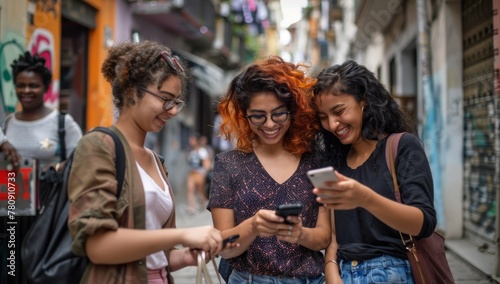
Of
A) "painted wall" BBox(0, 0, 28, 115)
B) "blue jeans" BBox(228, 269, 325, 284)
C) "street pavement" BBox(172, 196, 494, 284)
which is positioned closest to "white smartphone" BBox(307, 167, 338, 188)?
"blue jeans" BBox(228, 269, 325, 284)

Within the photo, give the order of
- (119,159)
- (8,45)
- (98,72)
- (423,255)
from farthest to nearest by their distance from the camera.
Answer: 1. (98,72)
2. (8,45)
3. (423,255)
4. (119,159)

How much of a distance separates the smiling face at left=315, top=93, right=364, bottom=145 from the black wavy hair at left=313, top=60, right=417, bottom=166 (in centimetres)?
2

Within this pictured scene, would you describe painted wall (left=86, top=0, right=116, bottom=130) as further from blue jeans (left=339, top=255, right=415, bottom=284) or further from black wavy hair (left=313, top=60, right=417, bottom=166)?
blue jeans (left=339, top=255, right=415, bottom=284)

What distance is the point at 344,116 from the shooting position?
8.34ft

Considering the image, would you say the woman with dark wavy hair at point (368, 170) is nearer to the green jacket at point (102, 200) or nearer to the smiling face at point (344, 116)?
the smiling face at point (344, 116)

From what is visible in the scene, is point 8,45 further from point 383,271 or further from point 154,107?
point 383,271

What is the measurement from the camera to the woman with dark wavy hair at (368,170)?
232 cm

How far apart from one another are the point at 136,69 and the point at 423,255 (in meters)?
1.50

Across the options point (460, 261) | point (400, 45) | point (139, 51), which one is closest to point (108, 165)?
point (139, 51)

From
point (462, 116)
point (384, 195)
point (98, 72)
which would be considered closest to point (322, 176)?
point (384, 195)

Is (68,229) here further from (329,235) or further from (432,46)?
(432,46)

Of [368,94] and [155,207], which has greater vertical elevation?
[368,94]

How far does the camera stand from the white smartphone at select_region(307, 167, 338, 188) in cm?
193

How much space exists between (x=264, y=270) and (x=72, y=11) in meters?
8.89
